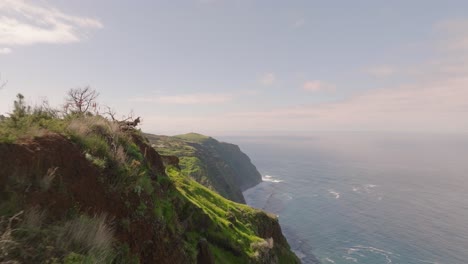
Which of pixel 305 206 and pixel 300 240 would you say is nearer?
pixel 300 240

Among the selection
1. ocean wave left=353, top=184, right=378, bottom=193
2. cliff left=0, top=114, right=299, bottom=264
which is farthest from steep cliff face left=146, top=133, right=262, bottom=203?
cliff left=0, top=114, right=299, bottom=264

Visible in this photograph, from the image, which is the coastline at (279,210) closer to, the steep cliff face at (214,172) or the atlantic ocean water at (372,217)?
the atlantic ocean water at (372,217)

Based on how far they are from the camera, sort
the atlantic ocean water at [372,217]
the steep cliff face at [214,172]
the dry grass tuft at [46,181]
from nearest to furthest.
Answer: the dry grass tuft at [46,181]
the atlantic ocean water at [372,217]
the steep cliff face at [214,172]

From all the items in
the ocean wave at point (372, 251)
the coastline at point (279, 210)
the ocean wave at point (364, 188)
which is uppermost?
Answer: the ocean wave at point (364, 188)

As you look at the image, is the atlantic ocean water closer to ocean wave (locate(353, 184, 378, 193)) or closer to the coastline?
the coastline

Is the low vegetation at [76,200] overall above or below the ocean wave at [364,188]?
above

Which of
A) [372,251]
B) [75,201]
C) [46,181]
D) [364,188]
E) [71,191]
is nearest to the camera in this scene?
[46,181]

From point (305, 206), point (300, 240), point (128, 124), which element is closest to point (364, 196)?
point (305, 206)

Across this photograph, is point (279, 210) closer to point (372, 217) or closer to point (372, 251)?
point (372, 217)

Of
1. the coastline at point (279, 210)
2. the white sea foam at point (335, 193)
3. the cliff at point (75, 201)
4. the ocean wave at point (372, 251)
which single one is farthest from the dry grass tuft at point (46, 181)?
the white sea foam at point (335, 193)

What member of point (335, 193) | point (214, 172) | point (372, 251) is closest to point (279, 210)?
point (214, 172)

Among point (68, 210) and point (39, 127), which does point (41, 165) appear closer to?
point (68, 210)
